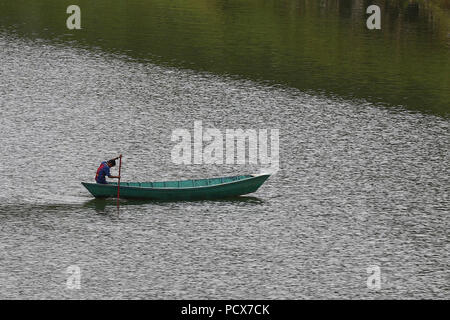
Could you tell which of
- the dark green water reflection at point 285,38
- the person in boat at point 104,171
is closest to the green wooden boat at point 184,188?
the person in boat at point 104,171

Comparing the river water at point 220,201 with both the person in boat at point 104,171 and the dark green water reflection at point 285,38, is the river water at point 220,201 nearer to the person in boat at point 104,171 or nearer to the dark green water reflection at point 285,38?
the person in boat at point 104,171

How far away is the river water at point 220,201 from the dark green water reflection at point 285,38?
26.3 ft

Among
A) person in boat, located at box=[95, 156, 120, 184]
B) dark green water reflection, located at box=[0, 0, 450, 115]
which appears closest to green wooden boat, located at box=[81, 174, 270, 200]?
person in boat, located at box=[95, 156, 120, 184]

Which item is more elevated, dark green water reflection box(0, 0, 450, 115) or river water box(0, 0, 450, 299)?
dark green water reflection box(0, 0, 450, 115)

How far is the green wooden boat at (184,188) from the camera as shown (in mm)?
69812

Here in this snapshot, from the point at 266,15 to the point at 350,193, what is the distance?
276 ft

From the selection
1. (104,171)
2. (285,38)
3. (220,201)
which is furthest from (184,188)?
(285,38)

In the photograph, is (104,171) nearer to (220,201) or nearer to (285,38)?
(220,201)

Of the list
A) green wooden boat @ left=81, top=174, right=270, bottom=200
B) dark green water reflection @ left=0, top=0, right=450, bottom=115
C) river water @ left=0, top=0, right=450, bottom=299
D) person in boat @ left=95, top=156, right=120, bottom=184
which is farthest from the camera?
dark green water reflection @ left=0, top=0, right=450, bottom=115

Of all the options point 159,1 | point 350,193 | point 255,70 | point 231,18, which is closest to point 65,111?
point 255,70

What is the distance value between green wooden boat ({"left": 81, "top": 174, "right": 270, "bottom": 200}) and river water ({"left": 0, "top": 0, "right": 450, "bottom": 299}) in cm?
69

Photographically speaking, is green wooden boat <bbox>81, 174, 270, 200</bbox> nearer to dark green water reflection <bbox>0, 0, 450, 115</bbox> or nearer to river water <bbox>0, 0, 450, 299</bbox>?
river water <bbox>0, 0, 450, 299</bbox>

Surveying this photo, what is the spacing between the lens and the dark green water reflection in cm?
11912

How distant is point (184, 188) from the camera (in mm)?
69688
